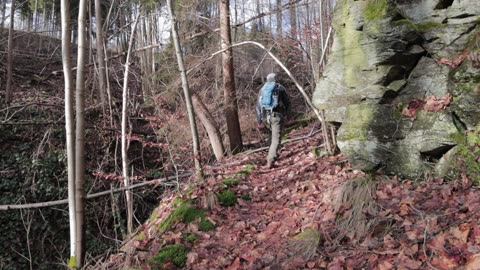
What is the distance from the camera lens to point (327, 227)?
429 cm

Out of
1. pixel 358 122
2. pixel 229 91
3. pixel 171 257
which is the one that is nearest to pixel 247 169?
pixel 358 122

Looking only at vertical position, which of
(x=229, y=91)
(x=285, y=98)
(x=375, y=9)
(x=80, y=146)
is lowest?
(x=80, y=146)

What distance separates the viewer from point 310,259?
12.6 feet

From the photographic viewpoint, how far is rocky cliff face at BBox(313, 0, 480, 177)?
14.6 ft

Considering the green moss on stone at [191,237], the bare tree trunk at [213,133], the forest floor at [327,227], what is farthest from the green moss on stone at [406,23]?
the bare tree trunk at [213,133]

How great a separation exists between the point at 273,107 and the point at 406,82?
2943 millimetres

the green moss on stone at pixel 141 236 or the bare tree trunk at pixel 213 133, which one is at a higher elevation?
the bare tree trunk at pixel 213 133

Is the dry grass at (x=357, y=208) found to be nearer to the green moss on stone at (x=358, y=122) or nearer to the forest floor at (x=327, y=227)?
the forest floor at (x=327, y=227)

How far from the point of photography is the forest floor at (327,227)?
3.43 meters

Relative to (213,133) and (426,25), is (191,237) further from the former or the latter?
(213,133)

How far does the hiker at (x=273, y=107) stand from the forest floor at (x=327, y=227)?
4.33ft

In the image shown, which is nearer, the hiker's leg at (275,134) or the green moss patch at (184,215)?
the green moss patch at (184,215)

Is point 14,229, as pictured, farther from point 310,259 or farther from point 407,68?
point 407,68

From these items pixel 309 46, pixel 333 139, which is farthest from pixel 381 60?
pixel 309 46
